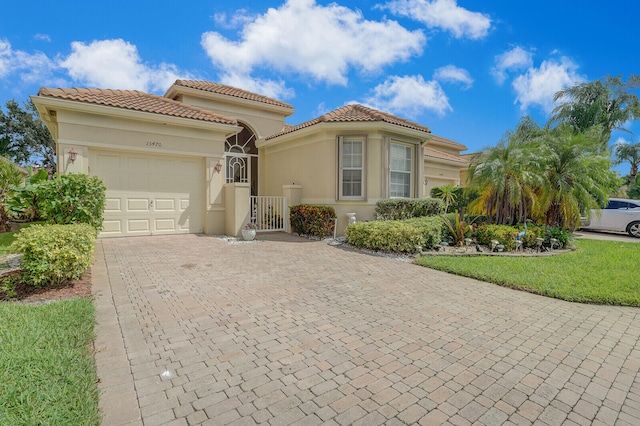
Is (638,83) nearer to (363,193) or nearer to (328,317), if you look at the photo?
(363,193)

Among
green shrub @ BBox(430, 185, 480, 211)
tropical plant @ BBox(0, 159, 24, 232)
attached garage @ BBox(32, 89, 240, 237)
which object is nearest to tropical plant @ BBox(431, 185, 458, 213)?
green shrub @ BBox(430, 185, 480, 211)

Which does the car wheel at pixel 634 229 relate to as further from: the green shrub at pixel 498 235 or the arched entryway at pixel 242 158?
the arched entryway at pixel 242 158

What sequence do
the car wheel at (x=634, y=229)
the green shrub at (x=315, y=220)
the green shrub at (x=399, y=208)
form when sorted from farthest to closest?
the car wheel at (x=634, y=229), the green shrub at (x=399, y=208), the green shrub at (x=315, y=220)

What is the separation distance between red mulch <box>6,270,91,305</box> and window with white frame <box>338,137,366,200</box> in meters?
8.61

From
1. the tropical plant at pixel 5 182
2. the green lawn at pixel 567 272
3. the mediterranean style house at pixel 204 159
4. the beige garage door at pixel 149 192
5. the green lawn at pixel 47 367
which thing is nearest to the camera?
the green lawn at pixel 47 367

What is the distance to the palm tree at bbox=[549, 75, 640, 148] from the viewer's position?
75.9 ft

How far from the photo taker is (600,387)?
2.99 meters

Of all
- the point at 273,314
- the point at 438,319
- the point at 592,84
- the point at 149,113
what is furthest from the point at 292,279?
the point at 592,84

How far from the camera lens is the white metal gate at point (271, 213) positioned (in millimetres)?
12727

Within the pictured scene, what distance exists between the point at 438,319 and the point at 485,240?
660cm

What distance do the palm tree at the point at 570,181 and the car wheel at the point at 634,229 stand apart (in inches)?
152

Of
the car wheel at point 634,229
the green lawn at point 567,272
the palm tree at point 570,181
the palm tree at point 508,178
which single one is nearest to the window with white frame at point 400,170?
the palm tree at point 508,178

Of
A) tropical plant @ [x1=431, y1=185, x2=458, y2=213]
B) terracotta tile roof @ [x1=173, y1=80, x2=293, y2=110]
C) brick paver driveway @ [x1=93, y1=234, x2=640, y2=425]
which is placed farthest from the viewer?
tropical plant @ [x1=431, y1=185, x2=458, y2=213]

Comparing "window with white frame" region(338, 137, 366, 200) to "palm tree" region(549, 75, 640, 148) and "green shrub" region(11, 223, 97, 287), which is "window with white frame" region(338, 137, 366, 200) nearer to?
"green shrub" region(11, 223, 97, 287)
